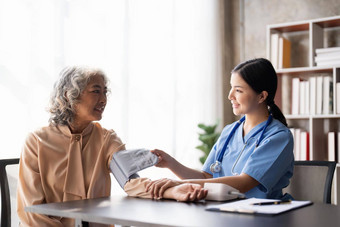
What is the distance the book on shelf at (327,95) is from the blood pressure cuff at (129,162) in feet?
8.19

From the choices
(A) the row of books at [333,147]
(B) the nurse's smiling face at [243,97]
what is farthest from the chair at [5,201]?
(A) the row of books at [333,147]

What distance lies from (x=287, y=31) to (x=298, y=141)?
112cm

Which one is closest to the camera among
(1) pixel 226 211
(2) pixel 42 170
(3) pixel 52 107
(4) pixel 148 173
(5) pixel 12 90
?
(1) pixel 226 211

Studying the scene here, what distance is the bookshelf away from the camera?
3910 mm

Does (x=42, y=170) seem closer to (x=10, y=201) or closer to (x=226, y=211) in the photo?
(x=10, y=201)

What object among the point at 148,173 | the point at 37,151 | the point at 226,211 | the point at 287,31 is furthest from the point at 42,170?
the point at 287,31

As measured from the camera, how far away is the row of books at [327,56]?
3.86 metres

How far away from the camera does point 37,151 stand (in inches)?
72.5

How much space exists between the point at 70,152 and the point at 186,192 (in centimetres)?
57

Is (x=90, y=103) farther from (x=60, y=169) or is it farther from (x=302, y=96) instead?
(x=302, y=96)

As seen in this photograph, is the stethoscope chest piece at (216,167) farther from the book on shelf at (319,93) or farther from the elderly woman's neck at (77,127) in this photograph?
the book on shelf at (319,93)

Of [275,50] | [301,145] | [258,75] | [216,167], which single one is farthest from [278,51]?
[216,167]

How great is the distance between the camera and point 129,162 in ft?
5.93

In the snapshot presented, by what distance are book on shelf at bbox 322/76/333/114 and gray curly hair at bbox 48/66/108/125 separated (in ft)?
8.31
